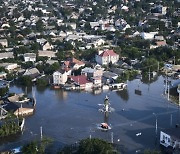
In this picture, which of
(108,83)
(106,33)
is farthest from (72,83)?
(106,33)

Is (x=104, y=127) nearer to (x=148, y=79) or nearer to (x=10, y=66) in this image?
(x=148, y=79)

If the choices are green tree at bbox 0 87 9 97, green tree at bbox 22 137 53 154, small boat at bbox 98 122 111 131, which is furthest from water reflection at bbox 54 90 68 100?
A: green tree at bbox 22 137 53 154

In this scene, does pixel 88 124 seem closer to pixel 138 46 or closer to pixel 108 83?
pixel 108 83

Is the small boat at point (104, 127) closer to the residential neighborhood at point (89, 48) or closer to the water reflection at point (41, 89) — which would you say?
the residential neighborhood at point (89, 48)

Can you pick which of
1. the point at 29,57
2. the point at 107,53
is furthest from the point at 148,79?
the point at 29,57

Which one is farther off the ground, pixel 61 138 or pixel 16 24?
pixel 16 24
